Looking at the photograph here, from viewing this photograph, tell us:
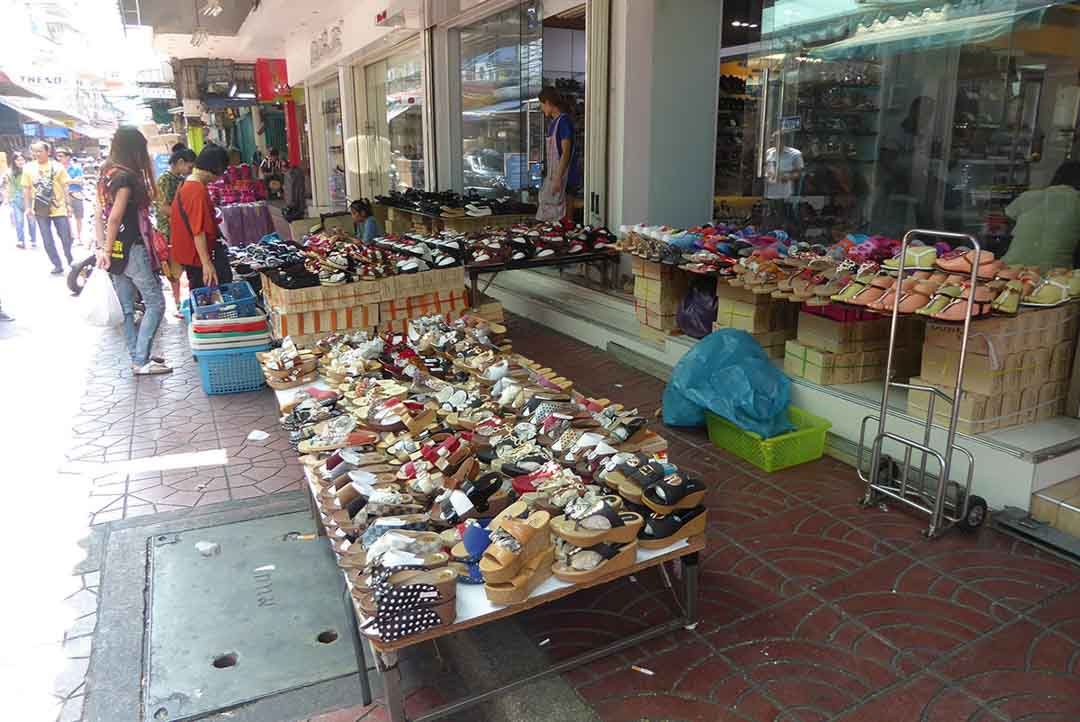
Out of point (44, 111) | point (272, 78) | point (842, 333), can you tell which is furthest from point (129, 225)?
point (44, 111)

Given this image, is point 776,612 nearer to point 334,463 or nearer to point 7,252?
point 334,463

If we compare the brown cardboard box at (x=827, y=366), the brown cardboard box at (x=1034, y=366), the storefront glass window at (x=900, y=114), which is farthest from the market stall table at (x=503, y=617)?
the storefront glass window at (x=900, y=114)

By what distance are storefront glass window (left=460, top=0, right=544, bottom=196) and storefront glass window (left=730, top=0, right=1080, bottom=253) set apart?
9.85ft

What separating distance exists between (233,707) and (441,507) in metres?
0.95

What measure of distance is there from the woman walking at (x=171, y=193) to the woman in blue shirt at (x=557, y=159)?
3.59m

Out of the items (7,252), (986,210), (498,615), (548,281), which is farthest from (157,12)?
(498,615)

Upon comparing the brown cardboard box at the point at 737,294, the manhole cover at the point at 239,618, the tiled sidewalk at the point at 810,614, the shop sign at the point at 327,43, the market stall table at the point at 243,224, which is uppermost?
the shop sign at the point at 327,43

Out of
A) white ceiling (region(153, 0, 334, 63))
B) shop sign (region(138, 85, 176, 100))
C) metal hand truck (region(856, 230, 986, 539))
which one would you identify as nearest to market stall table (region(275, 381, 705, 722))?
metal hand truck (region(856, 230, 986, 539))

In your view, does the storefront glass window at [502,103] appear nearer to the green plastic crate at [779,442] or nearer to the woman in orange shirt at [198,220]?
the woman in orange shirt at [198,220]

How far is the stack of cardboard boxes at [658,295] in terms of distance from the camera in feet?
19.8

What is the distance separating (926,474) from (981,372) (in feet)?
1.96

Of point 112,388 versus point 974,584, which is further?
point 112,388

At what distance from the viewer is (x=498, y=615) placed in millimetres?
2336

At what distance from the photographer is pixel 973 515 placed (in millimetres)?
3590
